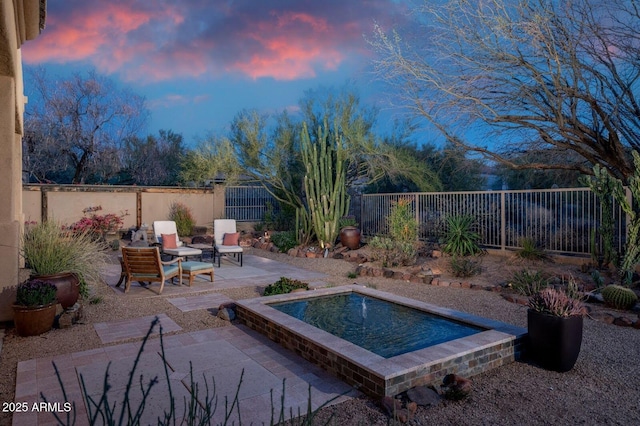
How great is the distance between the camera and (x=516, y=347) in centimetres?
414

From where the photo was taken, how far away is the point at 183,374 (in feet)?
12.1

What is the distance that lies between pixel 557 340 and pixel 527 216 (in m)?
6.76

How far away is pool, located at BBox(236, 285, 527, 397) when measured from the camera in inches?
130

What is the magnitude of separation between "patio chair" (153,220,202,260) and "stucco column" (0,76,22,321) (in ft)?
13.2

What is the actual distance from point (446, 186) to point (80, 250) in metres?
12.9

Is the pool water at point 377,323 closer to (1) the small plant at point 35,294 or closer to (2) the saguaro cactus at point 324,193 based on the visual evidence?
(1) the small plant at point 35,294

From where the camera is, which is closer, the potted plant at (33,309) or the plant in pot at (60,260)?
the potted plant at (33,309)

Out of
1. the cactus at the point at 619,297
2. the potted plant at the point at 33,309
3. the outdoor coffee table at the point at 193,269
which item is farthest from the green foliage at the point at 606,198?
the potted plant at the point at 33,309

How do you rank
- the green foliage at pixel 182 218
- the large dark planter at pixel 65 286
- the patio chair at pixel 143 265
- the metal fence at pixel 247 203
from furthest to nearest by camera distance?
the metal fence at pixel 247 203, the green foliage at pixel 182 218, the patio chair at pixel 143 265, the large dark planter at pixel 65 286

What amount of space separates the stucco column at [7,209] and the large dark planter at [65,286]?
1.19 ft

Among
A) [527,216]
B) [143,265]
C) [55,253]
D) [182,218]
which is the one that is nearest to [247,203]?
[182,218]

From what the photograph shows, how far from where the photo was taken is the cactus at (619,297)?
5.82 m

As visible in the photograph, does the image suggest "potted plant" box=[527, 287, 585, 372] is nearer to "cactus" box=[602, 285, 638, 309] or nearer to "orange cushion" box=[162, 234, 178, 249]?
"cactus" box=[602, 285, 638, 309]

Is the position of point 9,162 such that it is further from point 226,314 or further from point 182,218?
point 182,218
